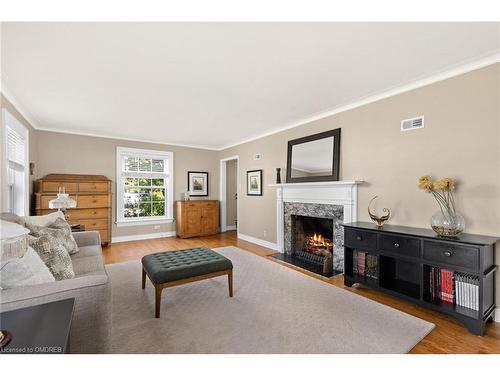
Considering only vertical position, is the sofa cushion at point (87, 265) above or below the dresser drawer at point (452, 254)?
below

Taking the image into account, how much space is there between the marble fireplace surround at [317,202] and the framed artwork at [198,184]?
8.85 feet

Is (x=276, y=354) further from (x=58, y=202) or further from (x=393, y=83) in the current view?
(x=58, y=202)

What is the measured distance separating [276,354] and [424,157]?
8.21ft

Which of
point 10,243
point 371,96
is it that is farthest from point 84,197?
point 371,96

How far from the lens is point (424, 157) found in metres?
2.63

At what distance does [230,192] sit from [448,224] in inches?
218

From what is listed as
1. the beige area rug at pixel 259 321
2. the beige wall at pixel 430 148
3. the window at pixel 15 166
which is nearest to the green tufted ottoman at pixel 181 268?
the beige area rug at pixel 259 321

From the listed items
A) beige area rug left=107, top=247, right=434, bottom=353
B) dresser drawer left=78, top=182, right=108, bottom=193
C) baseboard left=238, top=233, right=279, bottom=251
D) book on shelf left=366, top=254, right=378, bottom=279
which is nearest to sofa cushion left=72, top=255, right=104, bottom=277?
beige area rug left=107, top=247, right=434, bottom=353

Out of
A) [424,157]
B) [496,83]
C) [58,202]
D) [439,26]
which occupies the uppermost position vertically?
[439,26]

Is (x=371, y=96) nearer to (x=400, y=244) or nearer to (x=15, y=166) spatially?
(x=400, y=244)

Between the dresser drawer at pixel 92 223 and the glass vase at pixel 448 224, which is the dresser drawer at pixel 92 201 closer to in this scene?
the dresser drawer at pixel 92 223

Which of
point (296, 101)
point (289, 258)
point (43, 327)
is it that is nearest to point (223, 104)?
point (296, 101)

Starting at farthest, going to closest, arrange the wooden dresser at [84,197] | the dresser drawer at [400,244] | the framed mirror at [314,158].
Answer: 1. the wooden dresser at [84,197]
2. the framed mirror at [314,158]
3. the dresser drawer at [400,244]

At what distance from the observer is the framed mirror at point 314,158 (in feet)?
11.8
